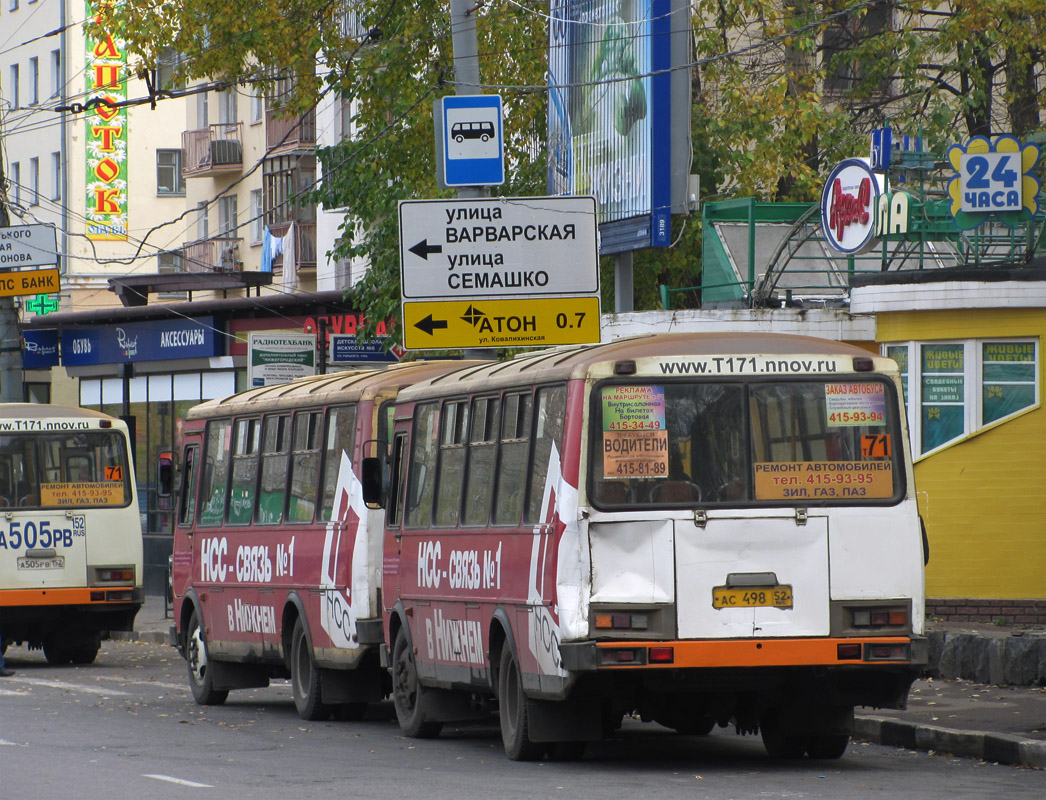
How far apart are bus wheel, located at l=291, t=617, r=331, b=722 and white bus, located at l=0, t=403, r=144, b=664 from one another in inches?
267

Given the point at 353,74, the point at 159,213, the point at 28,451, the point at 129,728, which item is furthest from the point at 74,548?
the point at 159,213

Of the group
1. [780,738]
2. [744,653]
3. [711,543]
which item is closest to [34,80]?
[780,738]

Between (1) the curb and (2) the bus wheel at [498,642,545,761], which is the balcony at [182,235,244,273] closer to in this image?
(1) the curb

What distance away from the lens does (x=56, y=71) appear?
56875 millimetres

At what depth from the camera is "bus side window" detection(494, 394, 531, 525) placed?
496 inches

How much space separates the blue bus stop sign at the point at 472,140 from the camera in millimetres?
17281

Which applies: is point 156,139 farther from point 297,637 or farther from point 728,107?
point 297,637

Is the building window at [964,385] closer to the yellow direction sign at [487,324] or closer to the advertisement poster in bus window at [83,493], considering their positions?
the yellow direction sign at [487,324]

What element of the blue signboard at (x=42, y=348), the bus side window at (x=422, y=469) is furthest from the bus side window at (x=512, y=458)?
the blue signboard at (x=42, y=348)

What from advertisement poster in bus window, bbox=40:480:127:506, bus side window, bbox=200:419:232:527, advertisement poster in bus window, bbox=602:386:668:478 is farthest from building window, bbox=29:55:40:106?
advertisement poster in bus window, bbox=602:386:668:478

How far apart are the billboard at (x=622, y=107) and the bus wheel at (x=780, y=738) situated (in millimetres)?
9512

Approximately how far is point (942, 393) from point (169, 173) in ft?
129

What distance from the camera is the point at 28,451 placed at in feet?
76.0

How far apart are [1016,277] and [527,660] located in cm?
959
